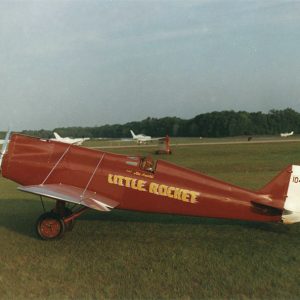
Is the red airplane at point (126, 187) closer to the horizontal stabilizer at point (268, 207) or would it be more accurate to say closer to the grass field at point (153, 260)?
the horizontal stabilizer at point (268, 207)

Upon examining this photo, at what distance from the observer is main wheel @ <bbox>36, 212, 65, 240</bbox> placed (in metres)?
7.05

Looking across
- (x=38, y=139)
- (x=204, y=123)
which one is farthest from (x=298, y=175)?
(x=204, y=123)

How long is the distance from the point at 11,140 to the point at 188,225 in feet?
13.3

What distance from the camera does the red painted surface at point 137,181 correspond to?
711 cm

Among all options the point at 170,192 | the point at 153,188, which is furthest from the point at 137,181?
the point at 170,192

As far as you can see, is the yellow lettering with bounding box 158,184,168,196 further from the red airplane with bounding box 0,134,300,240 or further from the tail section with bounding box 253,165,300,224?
the tail section with bounding box 253,165,300,224

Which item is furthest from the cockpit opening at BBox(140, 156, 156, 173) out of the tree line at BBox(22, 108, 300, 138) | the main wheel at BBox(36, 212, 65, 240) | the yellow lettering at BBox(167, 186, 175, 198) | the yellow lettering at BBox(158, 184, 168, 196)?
the tree line at BBox(22, 108, 300, 138)

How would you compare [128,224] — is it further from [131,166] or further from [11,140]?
[11,140]

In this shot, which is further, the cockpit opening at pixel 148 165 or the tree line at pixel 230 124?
the tree line at pixel 230 124

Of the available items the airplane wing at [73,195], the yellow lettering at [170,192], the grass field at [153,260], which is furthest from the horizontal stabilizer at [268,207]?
the airplane wing at [73,195]

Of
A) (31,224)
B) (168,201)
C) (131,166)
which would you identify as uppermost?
(131,166)

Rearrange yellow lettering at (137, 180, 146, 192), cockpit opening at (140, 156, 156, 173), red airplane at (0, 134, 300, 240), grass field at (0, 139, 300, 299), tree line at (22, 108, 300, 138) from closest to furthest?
grass field at (0, 139, 300, 299), red airplane at (0, 134, 300, 240), yellow lettering at (137, 180, 146, 192), cockpit opening at (140, 156, 156, 173), tree line at (22, 108, 300, 138)

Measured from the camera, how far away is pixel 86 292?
477 cm

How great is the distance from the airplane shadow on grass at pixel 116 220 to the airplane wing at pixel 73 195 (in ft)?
3.48
